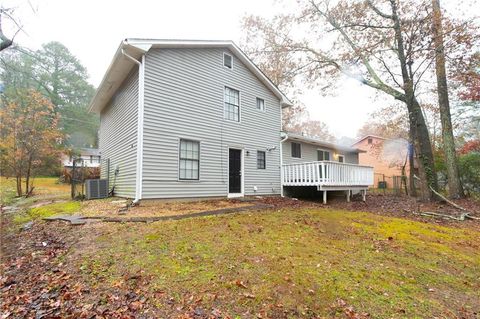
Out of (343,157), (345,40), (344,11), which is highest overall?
(344,11)

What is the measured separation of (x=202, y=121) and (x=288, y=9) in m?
8.94

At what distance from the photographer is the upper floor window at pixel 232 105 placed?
10648mm

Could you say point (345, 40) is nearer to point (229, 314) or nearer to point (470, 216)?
point (470, 216)

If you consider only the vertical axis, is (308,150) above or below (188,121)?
below

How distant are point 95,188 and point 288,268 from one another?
886 cm

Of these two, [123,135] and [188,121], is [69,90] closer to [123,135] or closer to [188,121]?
[123,135]

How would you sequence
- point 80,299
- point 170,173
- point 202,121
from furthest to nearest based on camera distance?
point 202,121 → point 170,173 → point 80,299

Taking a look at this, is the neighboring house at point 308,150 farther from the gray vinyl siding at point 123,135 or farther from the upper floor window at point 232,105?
the gray vinyl siding at point 123,135

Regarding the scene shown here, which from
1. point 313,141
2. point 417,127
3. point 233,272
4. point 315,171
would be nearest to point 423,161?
point 417,127

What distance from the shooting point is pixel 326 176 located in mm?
10523

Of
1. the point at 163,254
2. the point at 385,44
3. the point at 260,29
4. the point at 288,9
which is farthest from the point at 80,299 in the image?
the point at 260,29

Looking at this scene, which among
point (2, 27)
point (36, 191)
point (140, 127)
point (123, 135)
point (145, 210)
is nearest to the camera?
point (145, 210)

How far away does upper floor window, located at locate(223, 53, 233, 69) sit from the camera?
10.7m

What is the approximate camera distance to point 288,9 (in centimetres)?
1355
